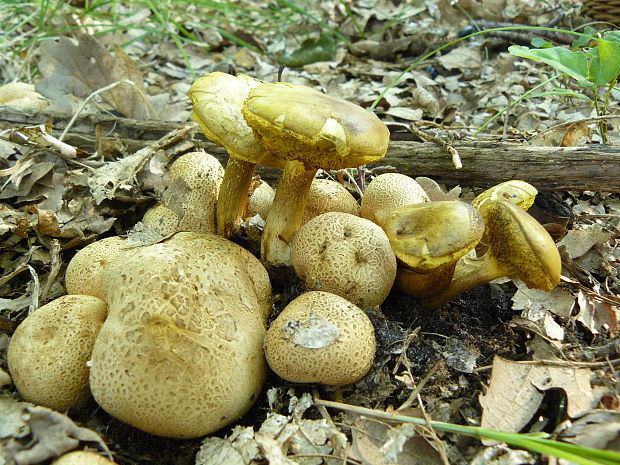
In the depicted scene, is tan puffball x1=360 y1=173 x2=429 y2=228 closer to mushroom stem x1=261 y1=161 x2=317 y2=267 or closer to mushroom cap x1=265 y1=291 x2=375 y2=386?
mushroom stem x1=261 y1=161 x2=317 y2=267

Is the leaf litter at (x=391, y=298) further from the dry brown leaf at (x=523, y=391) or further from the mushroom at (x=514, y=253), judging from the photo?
the mushroom at (x=514, y=253)

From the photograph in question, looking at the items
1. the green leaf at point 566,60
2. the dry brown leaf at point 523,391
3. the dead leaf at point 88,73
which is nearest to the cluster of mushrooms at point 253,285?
the dry brown leaf at point 523,391

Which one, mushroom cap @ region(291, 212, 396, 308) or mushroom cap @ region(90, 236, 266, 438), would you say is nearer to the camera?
mushroom cap @ region(90, 236, 266, 438)

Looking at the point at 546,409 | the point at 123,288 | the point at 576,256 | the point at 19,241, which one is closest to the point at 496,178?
the point at 576,256

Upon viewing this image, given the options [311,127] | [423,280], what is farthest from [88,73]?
[423,280]

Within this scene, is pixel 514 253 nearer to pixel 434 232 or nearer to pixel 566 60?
pixel 434 232

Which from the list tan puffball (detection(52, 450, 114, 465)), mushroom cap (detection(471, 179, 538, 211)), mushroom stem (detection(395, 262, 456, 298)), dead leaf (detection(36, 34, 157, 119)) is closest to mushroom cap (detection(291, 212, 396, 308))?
mushroom stem (detection(395, 262, 456, 298))
